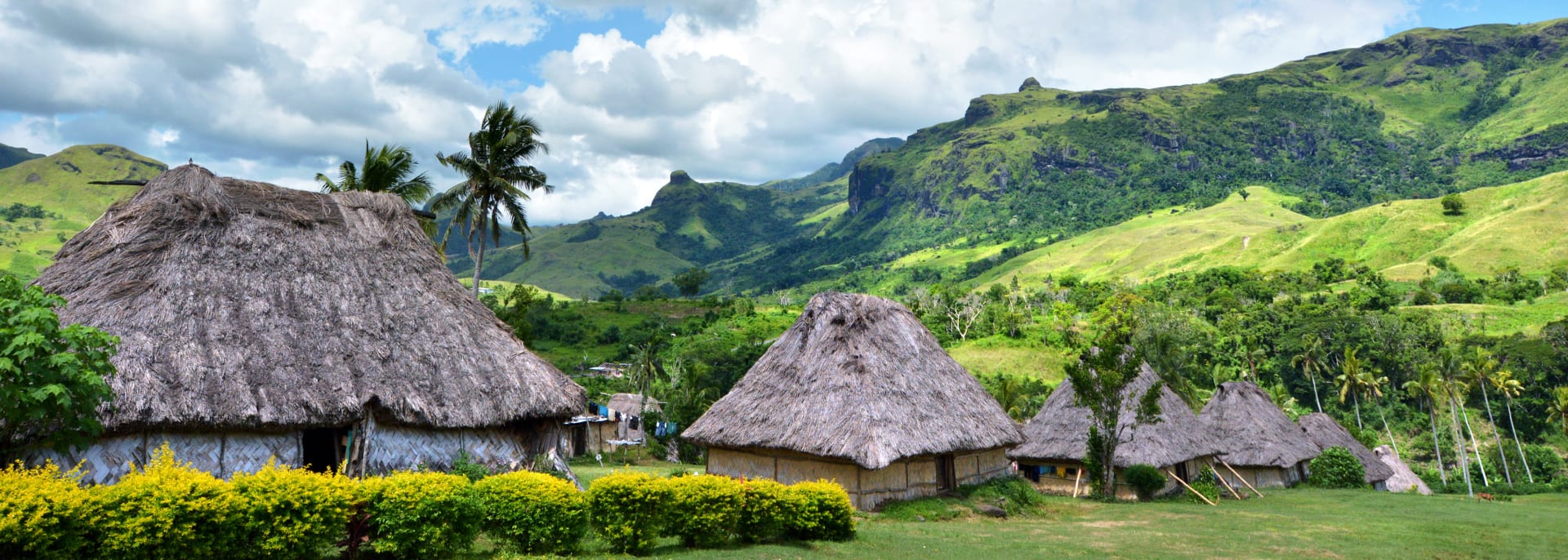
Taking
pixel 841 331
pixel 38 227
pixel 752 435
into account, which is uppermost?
pixel 38 227

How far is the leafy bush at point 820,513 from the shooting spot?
14.2m

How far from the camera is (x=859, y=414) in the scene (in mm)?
20453

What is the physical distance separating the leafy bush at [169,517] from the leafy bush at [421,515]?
4.97ft

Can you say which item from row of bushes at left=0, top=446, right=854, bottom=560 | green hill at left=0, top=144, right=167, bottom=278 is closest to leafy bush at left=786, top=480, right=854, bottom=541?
row of bushes at left=0, top=446, right=854, bottom=560

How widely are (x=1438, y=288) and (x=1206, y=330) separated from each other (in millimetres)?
38673

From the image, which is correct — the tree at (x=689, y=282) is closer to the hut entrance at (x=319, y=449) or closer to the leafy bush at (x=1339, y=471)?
the leafy bush at (x=1339, y=471)

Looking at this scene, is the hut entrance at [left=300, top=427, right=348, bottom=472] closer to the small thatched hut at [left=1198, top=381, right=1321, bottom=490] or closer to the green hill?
the small thatched hut at [left=1198, top=381, right=1321, bottom=490]

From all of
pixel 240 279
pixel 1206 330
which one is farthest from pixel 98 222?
pixel 1206 330

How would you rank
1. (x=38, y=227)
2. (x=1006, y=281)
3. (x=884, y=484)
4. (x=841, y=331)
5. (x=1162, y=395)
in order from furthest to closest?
(x=1006, y=281), (x=38, y=227), (x=1162, y=395), (x=841, y=331), (x=884, y=484)

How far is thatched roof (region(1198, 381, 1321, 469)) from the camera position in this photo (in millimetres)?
37219

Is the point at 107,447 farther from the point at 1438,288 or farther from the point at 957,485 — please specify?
the point at 1438,288

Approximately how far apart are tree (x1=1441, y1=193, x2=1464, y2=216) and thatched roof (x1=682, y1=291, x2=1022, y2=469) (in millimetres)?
150464

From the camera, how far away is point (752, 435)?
2166cm

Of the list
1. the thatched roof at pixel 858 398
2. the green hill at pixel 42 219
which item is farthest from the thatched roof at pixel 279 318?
the green hill at pixel 42 219
